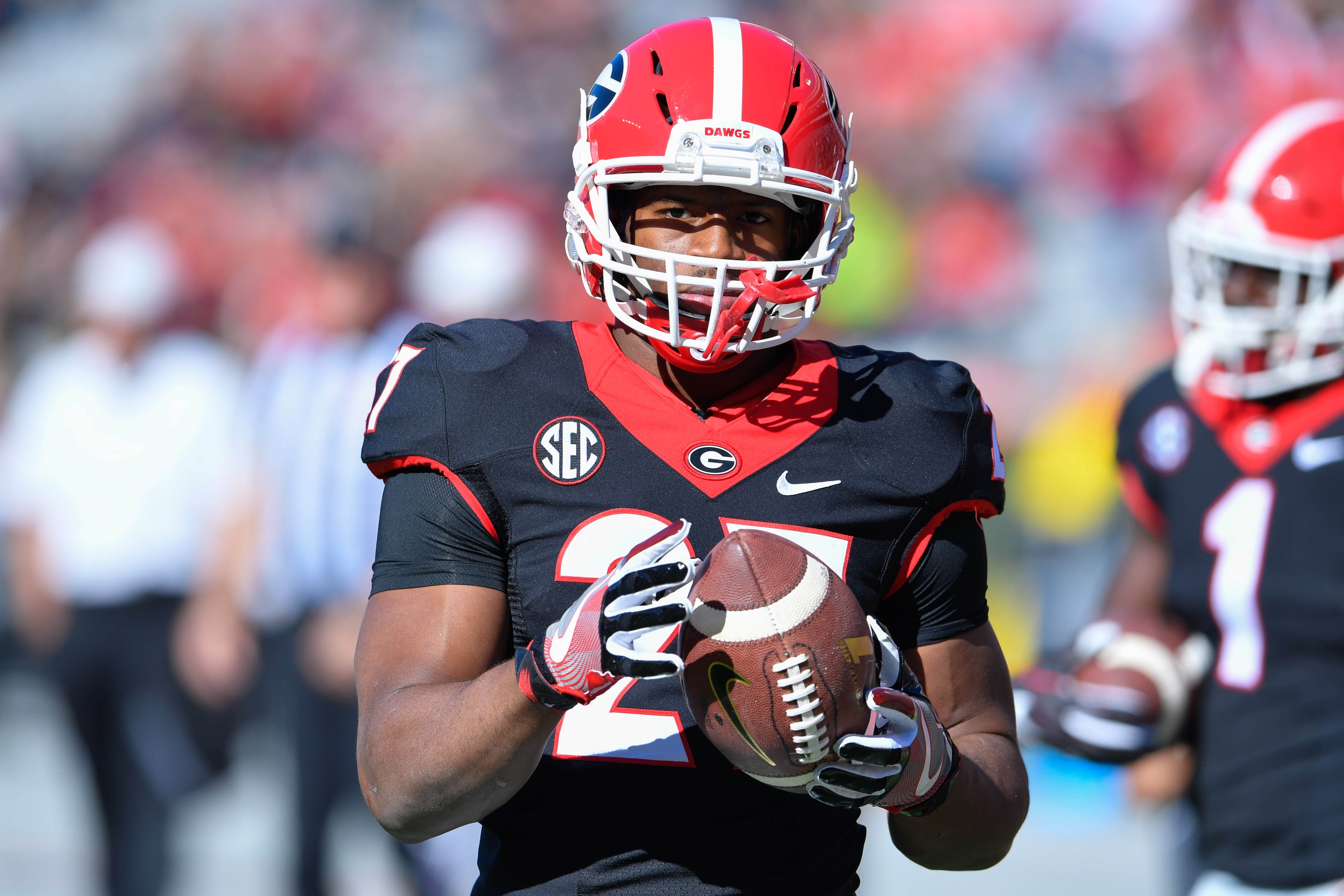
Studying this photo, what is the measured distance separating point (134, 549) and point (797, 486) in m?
3.92

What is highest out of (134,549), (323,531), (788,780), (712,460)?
(712,460)

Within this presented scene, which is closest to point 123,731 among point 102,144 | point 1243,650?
point 1243,650

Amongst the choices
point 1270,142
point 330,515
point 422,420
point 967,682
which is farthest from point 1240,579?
point 330,515

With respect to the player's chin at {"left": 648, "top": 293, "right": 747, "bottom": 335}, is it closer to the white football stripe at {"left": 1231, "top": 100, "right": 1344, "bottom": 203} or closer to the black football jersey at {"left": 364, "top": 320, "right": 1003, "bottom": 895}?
the black football jersey at {"left": 364, "top": 320, "right": 1003, "bottom": 895}

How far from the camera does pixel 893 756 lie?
1726mm

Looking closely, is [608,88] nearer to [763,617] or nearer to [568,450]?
[568,450]

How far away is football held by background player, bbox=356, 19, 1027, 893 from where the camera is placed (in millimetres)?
1908

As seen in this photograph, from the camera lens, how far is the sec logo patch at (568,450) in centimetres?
194

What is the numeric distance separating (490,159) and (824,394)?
22.5 feet

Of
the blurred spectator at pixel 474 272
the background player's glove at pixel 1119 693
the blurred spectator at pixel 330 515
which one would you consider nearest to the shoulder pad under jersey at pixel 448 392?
the background player's glove at pixel 1119 693

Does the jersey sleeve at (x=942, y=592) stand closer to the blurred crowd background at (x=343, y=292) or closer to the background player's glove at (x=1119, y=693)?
the background player's glove at (x=1119, y=693)

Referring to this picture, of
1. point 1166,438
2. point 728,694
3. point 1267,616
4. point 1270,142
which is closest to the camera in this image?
point 728,694

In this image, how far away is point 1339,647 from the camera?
3121 millimetres

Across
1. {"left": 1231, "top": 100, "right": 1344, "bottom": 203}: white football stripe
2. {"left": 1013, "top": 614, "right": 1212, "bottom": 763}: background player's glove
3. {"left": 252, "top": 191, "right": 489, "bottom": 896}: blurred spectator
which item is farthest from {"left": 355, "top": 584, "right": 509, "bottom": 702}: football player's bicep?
{"left": 252, "top": 191, "right": 489, "bottom": 896}: blurred spectator
